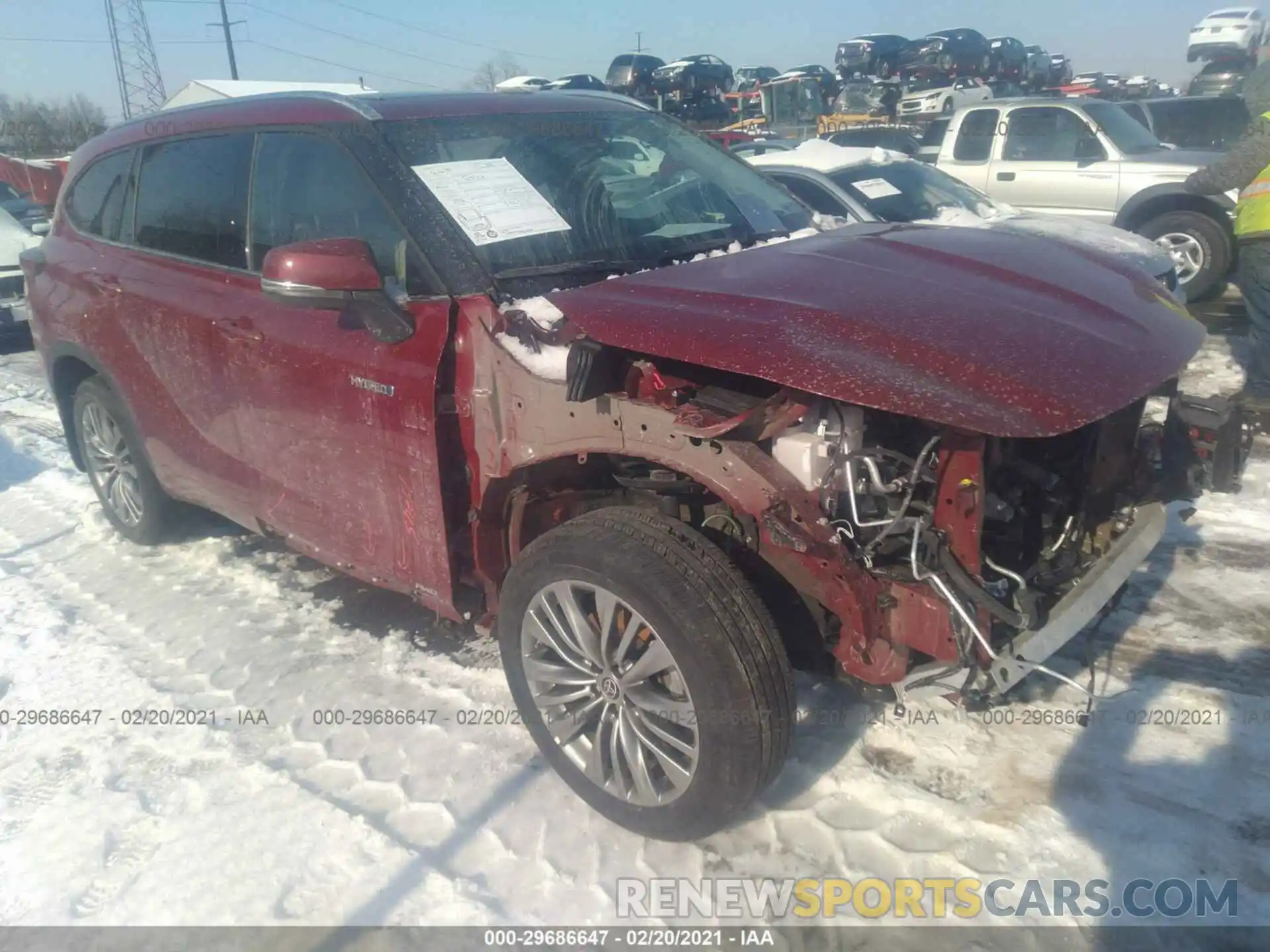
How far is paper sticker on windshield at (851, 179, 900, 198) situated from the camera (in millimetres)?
7047

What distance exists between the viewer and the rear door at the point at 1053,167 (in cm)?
955

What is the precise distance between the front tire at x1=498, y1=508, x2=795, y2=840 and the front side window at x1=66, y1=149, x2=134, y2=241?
287cm

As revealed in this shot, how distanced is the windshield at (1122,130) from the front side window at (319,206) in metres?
9.01

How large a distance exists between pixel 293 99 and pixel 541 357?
1.70 metres

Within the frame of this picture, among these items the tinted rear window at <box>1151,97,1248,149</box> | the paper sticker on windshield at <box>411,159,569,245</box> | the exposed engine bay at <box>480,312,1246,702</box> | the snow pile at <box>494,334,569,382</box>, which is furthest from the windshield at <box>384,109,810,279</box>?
the tinted rear window at <box>1151,97,1248,149</box>

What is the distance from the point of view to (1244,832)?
2453mm

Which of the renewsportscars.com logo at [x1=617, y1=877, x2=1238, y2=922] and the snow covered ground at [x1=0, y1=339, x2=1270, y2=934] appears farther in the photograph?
the snow covered ground at [x1=0, y1=339, x2=1270, y2=934]

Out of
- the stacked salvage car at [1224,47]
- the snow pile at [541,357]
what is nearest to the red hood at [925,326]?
the snow pile at [541,357]

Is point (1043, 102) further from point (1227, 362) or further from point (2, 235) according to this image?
point (2, 235)

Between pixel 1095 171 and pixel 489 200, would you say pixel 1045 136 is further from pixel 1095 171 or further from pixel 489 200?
pixel 489 200

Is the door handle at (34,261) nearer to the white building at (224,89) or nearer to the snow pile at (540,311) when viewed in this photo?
the snow pile at (540,311)

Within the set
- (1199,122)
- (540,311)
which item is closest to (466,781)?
(540,311)

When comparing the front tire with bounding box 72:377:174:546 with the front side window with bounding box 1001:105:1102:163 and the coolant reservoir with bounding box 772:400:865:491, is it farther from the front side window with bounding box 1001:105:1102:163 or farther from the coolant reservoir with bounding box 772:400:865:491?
the front side window with bounding box 1001:105:1102:163

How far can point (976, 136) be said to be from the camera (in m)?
10.5
